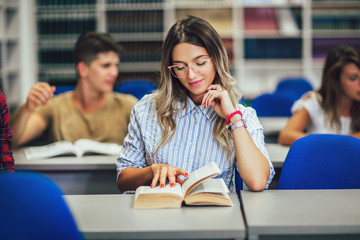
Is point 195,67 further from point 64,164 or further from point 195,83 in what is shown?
point 64,164

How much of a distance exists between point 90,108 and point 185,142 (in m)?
1.12

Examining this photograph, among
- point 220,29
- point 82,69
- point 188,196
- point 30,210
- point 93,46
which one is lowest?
point 188,196

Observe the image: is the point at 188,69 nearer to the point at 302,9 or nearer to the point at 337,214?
the point at 337,214

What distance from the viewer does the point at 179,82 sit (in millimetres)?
1952

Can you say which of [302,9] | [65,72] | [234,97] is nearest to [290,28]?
[302,9]

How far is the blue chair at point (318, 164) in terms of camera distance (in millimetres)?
1868

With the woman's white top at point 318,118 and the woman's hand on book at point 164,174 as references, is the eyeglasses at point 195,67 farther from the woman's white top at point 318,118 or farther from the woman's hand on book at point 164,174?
the woman's white top at point 318,118

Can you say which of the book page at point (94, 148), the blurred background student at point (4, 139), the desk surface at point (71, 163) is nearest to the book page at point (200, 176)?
the blurred background student at point (4, 139)

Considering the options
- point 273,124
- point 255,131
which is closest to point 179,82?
point 255,131

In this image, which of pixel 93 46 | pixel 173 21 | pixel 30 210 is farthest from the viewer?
pixel 173 21

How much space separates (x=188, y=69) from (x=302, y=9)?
13.4ft

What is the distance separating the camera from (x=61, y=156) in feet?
8.09

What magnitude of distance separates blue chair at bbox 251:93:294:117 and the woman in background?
1915mm

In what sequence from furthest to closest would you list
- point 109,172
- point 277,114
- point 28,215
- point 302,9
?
point 302,9 < point 277,114 < point 109,172 < point 28,215
